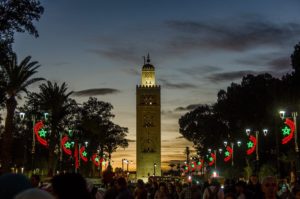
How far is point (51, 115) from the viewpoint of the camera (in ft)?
179

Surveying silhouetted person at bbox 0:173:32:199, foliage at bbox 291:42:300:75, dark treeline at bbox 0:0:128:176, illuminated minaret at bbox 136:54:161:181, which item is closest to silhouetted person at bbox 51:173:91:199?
silhouetted person at bbox 0:173:32:199

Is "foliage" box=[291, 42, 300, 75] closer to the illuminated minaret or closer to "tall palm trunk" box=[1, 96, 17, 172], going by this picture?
"tall palm trunk" box=[1, 96, 17, 172]

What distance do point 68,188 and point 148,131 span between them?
146m

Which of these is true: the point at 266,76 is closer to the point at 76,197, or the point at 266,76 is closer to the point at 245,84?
the point at 245,84

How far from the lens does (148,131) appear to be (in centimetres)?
15050

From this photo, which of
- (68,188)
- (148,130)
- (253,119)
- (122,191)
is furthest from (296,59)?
(148,130)

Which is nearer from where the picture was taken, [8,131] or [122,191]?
[122,191]

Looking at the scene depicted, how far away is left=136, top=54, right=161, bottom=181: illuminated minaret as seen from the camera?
482 feet

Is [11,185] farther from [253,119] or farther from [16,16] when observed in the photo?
[253,119]

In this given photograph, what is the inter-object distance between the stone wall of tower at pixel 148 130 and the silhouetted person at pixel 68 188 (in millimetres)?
140865

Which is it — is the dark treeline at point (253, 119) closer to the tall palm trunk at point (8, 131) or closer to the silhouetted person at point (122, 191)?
the tall palm trunk at point (8, 131)

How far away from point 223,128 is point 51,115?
44.4m

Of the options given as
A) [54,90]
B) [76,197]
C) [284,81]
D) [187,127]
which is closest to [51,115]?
[54,90]

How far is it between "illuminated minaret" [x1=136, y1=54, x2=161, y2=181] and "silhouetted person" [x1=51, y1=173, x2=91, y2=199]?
14005cm
